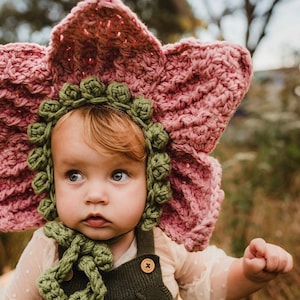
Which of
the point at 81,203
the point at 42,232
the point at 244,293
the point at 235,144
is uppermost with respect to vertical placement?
the point at 81,203

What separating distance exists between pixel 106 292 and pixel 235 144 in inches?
170

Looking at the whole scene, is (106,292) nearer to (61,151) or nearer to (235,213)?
(61,151)

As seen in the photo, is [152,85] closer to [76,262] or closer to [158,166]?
[158,166]

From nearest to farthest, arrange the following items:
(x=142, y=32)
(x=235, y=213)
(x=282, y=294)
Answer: (x=142, y=32)
(x=282, y=294)
(x=235, y=213)

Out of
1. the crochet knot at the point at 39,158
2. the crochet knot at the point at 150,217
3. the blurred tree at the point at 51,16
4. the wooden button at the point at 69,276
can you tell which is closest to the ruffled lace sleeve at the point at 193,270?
the crochet knot at the point at 150,217

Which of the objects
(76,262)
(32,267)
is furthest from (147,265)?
(32,267)

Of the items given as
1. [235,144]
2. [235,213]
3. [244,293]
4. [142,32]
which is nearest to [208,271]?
[244,293]

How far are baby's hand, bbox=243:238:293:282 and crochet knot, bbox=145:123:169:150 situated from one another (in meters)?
0.31

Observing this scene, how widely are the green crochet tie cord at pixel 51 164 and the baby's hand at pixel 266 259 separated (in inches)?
9.4

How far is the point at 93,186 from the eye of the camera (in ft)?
3.45

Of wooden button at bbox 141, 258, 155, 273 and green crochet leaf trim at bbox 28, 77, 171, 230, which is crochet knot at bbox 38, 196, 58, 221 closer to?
green crochet leaf trim at bbox 28, 77, 171, 230

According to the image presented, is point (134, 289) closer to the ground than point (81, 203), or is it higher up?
closer to the ground

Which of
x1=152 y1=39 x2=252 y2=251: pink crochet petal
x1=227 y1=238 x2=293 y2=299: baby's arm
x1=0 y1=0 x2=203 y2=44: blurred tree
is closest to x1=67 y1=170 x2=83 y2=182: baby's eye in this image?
x1=152 y1=39 x2=252 y2=251: pink crochet petal

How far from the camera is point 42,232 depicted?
46.8 inches
